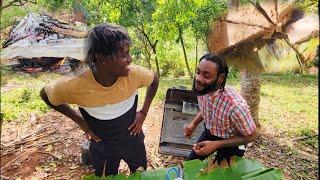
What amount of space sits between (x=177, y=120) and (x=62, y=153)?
1.49m

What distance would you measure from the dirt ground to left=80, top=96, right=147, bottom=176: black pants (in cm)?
115

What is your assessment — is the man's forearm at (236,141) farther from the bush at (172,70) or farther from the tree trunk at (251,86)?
the bush at (172,70)

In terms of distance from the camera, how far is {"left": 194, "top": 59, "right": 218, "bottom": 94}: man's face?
2.16m

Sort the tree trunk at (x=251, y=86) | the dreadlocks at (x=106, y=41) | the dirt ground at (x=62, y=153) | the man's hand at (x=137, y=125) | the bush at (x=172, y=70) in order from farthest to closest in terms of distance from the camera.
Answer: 1. the bush at (x=172, y=70)
2. the tree trunk at (x=251, y=86)
3. the dirt ground at (x=62, y=153)
4. the man's hand at (x=137, y=125)
5. the dreadlocks at (x=106, y=41)

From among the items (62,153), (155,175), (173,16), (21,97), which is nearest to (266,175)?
(155,175)

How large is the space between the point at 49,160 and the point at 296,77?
831 centimetres

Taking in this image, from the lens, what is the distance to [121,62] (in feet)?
6.53

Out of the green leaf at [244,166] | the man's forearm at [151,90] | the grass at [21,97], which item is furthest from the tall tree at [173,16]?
the green leaf at [244,166]

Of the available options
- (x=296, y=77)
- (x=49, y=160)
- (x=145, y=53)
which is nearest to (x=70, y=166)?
(x=49, y=160)

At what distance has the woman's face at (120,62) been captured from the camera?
199cm

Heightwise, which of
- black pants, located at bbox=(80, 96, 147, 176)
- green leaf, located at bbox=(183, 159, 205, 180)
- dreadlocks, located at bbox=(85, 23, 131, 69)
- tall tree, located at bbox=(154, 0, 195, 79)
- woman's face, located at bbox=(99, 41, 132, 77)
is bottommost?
black pants, located at bbox=(80, 96, 147, 176)

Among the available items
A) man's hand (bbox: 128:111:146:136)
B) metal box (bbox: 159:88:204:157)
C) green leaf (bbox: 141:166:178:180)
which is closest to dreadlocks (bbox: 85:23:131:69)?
man's hand (bbox: 128:111:146:136)

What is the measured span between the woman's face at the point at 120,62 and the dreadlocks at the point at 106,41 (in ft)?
0.04

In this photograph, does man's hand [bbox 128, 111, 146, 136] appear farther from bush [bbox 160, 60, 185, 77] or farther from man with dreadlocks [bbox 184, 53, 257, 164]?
bush [bbox 160, 60, 185, 77]
